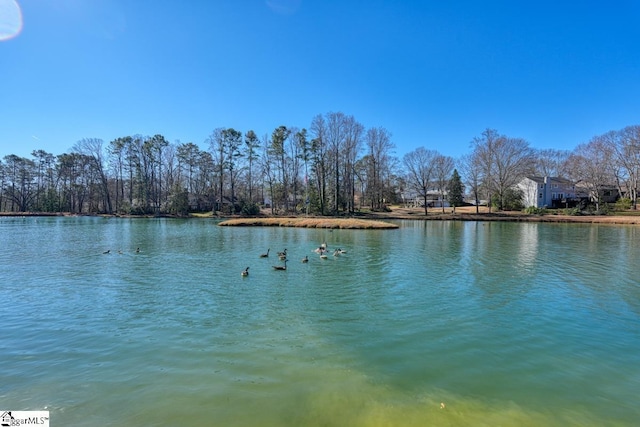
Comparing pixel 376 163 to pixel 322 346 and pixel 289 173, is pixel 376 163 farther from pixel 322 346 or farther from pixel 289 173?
pixel 322 346

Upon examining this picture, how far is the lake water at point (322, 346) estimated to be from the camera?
513cm

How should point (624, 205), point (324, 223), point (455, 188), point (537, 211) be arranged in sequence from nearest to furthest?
point (324, 223) < point (537, 211) < point (624, 205) < point (455, 188)

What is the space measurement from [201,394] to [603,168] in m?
76.0

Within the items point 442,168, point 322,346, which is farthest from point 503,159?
point 322,346

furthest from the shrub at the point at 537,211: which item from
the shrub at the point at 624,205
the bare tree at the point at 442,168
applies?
the bare tree at the point at 442,168

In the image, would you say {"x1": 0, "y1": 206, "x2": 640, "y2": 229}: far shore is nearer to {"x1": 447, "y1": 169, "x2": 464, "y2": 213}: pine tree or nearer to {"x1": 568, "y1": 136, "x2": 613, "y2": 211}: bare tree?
{"x1": 568, "y1": 136, "x2": 613, "y2": 211}: bare tree

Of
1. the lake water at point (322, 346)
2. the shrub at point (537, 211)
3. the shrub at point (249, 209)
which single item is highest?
the shrub at point (249, 209)

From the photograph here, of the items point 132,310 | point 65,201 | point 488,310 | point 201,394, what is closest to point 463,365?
point 488,310

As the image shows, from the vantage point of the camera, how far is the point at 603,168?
5966 cm

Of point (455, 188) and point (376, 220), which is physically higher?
point (455, 188)

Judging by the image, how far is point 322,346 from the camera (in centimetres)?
734

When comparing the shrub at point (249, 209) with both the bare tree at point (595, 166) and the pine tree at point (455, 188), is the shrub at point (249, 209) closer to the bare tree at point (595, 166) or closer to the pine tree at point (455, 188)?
the pine tree at point (455, 188)

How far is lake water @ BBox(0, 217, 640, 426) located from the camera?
513 centimetres

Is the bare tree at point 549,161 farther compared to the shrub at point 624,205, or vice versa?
the bare tree at point 549,161
